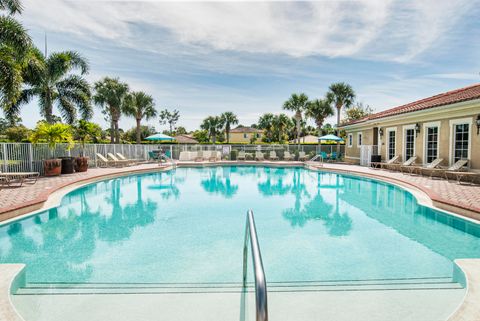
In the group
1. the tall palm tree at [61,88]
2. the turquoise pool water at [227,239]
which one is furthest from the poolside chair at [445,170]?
the tall palm tree at [61,88]

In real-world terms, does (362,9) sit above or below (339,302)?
above

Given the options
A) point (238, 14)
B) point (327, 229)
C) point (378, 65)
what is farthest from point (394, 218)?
point (378, 65)

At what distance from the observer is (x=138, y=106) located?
3009 centimetres

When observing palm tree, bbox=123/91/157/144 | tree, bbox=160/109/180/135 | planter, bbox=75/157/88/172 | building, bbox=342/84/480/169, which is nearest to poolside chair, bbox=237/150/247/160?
building, bbox=342/84/480/169

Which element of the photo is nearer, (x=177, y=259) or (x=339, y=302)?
(x=339, y=302)

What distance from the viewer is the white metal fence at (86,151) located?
12558 millimetres

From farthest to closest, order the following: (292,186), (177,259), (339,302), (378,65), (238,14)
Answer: (378,65) < (292,186) < (238,14) < (177,259) < (339,302)

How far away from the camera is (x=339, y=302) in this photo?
10.9 ft

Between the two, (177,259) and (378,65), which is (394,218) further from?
(378,65)

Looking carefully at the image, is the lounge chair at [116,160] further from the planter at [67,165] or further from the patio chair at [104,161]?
the planter at [67,165]

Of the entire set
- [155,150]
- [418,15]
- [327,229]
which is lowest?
[327,229]

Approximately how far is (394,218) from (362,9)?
852 centimetres

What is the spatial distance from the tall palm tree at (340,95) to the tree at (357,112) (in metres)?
11.1

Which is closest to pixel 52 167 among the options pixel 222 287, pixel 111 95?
pixel 222 287
